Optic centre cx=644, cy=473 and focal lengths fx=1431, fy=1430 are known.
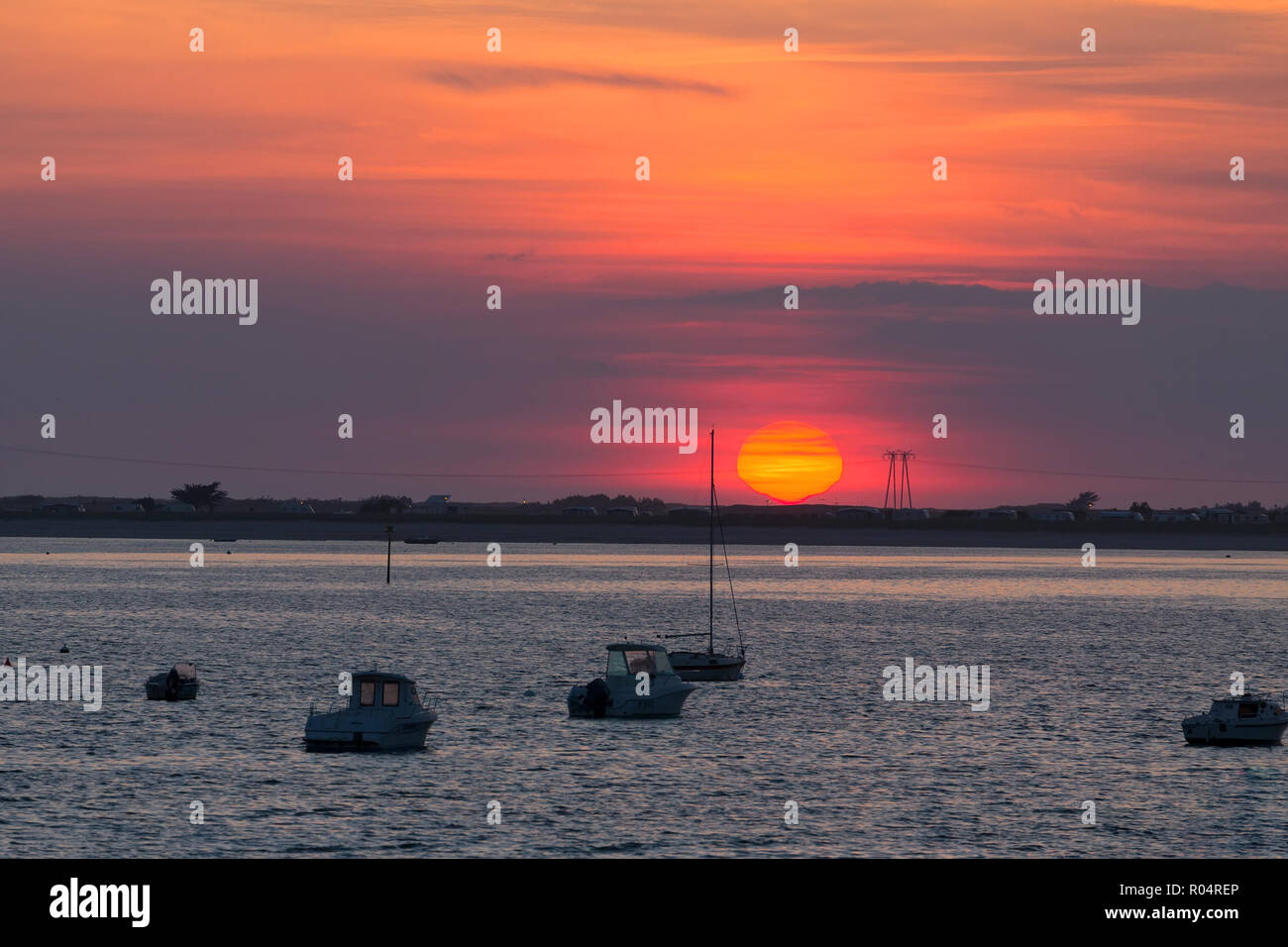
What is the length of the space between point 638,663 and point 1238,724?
32508 millimetres

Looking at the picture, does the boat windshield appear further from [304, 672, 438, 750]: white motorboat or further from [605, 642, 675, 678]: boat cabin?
[304, 672, 438, 750]: white motorboat

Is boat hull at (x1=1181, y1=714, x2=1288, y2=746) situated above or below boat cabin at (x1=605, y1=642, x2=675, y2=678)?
below

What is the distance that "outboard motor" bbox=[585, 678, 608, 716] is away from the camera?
80500 mm

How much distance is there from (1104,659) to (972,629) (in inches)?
1755

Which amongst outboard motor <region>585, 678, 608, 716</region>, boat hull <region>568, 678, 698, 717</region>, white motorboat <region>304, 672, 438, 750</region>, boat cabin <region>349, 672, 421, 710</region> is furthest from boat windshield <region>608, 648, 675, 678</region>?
boat cabin <region>349, 672, 421, 710</region>

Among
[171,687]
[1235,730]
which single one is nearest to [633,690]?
[171,687]

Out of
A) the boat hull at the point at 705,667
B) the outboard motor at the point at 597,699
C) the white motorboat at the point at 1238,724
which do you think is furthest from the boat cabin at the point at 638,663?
the white motorboat at the point at 1238,724

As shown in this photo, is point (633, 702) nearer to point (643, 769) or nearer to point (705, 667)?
point (643, 769)

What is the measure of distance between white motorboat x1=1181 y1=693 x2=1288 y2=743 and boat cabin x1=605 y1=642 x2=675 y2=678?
93.4 feet

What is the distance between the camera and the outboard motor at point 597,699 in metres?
80.5


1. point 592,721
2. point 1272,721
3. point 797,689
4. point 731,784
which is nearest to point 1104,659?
point 797,689

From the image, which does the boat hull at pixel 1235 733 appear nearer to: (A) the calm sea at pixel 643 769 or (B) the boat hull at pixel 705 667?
(A) the calm sea at pixel 643 769
